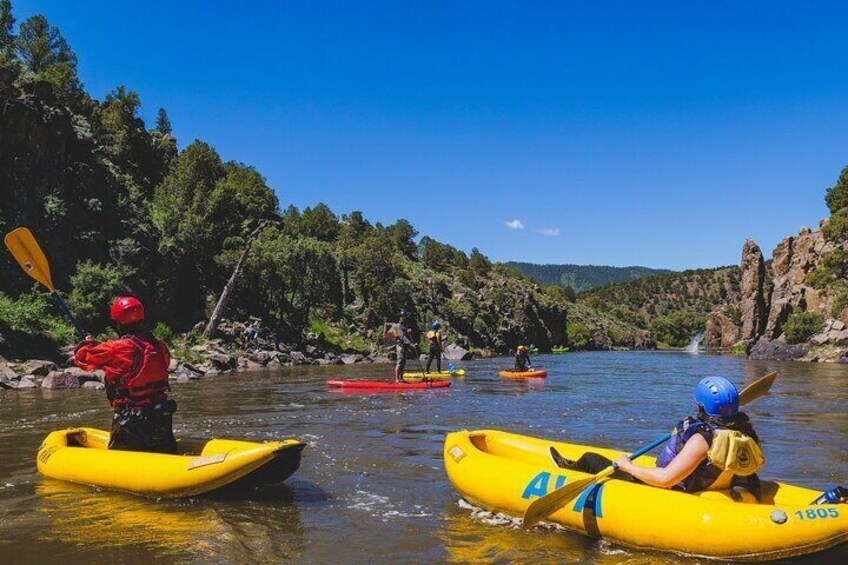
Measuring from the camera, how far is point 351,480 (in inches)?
303

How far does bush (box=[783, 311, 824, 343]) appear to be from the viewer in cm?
4550

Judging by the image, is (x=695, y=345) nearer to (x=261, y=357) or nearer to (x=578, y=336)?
(x=578, y=336)

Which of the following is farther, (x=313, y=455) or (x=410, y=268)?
(x=410, y=268)

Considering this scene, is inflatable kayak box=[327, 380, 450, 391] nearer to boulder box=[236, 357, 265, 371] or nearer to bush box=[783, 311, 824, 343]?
boulder box=[236, 357, 265, 371]

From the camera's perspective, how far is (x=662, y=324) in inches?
4451

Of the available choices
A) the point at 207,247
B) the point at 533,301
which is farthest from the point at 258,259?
the point at 533,301

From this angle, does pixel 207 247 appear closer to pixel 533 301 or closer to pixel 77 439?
pixel 77 439

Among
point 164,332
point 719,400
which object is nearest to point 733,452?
point 719,400

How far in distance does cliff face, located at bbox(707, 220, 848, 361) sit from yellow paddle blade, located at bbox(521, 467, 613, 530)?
1487 inches

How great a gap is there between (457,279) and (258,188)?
24264 millimetres

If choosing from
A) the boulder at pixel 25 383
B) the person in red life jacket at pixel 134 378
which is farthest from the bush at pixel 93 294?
the person in red life jacket at pixel 134 378

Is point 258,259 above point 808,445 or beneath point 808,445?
above

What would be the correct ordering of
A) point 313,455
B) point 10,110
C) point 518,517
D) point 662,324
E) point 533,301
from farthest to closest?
1. point 662,324
2. point 533,301
3. point 10,110
4. point 313,455
5. point 518,517

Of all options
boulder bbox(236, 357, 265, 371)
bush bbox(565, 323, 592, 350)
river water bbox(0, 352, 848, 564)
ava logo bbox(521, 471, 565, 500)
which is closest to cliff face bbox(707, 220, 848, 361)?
bush bbox(565, 323, 592, 350)
